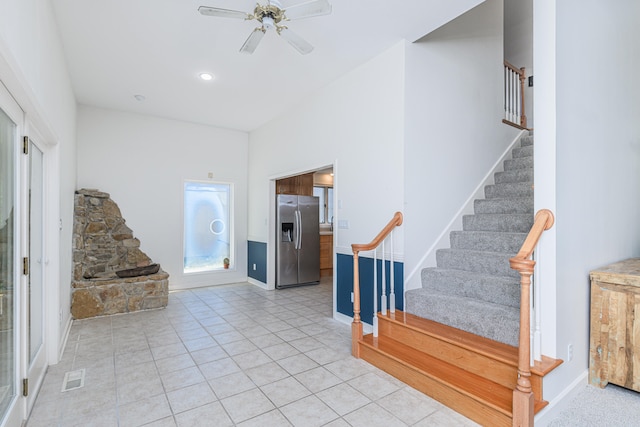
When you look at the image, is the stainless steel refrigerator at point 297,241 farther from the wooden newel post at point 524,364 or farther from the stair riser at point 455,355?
the wooden newel post at point 524,364

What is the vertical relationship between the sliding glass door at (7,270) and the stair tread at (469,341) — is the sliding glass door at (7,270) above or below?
above

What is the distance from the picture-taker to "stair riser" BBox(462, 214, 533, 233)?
313cm

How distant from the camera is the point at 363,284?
3.65m

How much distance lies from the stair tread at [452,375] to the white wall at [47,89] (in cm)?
290

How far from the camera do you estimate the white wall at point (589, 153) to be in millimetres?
2205

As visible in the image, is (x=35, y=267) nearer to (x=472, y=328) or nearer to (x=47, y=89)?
(x=47, y=89)

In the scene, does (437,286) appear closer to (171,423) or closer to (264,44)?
(171,423)

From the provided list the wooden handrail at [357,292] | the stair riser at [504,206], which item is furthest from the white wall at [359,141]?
the stair riser at [504,206]

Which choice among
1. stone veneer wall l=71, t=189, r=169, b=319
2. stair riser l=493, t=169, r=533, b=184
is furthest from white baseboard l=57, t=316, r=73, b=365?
stair riser l=493, t=169, r=533, b=184

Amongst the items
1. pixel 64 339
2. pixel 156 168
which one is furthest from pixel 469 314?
pixel 156 168

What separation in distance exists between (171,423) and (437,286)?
94.2 inches

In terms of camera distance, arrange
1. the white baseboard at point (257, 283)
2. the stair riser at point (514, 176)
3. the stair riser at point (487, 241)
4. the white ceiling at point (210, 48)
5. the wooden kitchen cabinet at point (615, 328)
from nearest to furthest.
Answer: the wooden kitchen cabinet at point (615, 328)
the white ceiling at point (210, 48)
the stair riser at point (487, 241)
the stair riser at point (514, 176)
the white baseboard at point (257, 283)

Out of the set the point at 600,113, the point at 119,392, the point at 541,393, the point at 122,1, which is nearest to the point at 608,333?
the point at 541,393

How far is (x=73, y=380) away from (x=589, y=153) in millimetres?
4398
